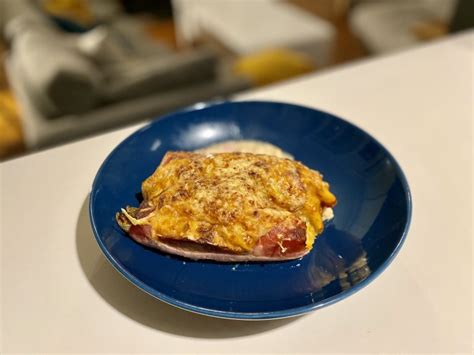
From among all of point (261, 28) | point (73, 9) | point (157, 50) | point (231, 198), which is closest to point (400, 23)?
point (261, 28)

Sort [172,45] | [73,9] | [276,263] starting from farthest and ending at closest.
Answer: [172,45], [73,9], [276,263]

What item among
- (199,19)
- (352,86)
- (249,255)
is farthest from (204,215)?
(199,19)

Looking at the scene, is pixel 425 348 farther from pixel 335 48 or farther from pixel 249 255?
pixel 335 48

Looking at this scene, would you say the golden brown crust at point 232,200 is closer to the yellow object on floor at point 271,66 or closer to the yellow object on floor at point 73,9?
the yellow object on floor at point 271,66

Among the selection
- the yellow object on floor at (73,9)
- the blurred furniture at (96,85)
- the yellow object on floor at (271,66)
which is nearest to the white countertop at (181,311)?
the blurred furniture at (96,85)

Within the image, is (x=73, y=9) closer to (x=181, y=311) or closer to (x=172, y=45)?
(x=172, y=45)

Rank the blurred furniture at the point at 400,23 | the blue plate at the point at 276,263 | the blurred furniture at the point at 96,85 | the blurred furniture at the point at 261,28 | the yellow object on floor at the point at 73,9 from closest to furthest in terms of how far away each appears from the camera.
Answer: the blue plate at the point at 276,263
the blurred furniture at the point at 96,85
the blurred furniture at the point at 400,23
the blurred furniture at the point at 261,28
the yellow object on floor at the point at 73,9
